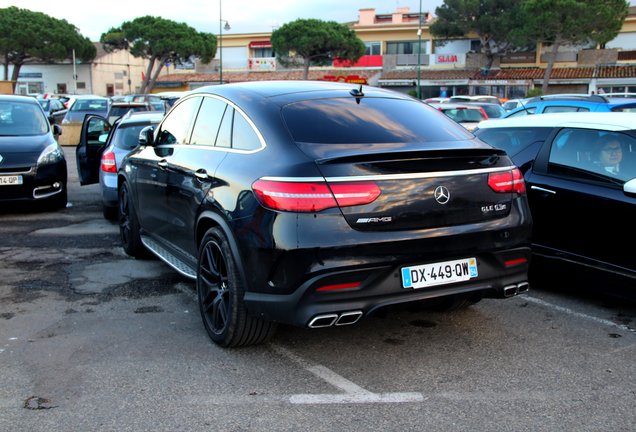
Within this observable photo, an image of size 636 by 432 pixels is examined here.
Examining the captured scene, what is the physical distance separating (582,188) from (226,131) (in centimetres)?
280

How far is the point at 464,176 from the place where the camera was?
3848 millimetres

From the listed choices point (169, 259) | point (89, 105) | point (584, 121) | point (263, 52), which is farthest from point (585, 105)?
point (263, 52)

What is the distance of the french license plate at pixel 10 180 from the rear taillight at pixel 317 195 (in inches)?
246

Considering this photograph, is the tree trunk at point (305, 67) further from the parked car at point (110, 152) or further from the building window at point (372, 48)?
the parked car at point (110, 152)

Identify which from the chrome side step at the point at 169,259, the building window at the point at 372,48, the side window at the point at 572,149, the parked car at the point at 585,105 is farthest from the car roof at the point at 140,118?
the building window at the point at 372,48

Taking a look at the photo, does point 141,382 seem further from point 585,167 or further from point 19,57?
point 19,57

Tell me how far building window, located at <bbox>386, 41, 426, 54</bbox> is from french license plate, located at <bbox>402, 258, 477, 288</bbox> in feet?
178

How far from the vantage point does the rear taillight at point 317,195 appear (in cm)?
350

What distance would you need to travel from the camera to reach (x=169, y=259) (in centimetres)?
532

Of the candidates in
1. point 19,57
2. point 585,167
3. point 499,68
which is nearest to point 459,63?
point 499,68

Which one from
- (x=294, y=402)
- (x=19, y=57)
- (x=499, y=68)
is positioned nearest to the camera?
(x=294, y=402)

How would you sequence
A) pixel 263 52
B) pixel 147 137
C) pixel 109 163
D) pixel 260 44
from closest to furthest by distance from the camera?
pixel 147 137, pixel 109 163, pixel 260 44, pixel 263 52

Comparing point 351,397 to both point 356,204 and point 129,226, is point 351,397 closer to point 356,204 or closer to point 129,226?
point 356,204

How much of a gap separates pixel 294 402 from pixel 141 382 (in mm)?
924
